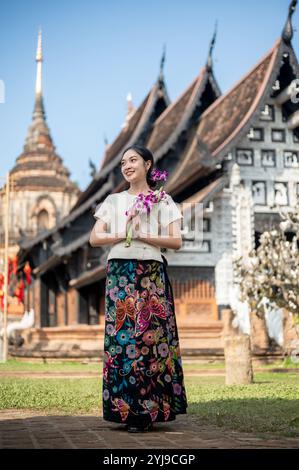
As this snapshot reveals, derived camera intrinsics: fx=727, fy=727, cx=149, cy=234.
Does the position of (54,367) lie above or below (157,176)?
below

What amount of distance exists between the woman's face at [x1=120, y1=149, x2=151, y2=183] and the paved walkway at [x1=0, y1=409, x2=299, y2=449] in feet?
4.91

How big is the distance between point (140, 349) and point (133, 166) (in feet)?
3.66

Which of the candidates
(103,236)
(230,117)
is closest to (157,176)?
(103,236)

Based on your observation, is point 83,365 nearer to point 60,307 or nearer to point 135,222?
point 135,222

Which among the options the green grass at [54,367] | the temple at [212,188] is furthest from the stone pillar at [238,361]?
the temple at [212,188]

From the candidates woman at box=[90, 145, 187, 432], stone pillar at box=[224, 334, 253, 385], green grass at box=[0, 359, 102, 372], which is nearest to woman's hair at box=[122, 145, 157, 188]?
woman at box=[90, 145, 187, 432]

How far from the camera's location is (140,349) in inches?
163

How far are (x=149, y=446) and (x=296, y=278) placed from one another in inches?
383

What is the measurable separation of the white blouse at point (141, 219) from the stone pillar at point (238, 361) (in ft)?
15.1

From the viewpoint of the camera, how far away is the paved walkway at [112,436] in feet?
11.4

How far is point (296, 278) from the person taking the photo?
12.8 m

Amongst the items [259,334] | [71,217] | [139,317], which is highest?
[71,217]

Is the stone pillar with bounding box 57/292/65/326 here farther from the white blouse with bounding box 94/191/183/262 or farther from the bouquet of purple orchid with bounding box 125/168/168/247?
the bouquet of purple orchid with bounding box 125/168/168/247

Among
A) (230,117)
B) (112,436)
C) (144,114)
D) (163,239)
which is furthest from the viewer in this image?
(144,114)
